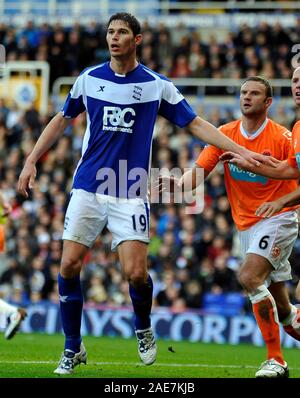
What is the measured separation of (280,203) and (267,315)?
1110 millimetres

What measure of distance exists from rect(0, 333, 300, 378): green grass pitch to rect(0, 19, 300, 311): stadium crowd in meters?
3.55

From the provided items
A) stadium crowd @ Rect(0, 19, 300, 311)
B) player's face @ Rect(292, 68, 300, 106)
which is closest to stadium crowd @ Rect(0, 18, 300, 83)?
stadium crowd @ Rect(0, 19, 300, 311)

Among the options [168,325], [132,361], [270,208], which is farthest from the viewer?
[168,325]

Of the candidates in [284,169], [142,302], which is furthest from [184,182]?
[142,302]

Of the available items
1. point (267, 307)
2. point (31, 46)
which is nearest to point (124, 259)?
point (267, 307)

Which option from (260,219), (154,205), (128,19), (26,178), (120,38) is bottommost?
(154,205)

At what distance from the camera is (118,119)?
10156 mm

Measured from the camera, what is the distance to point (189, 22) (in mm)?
29656

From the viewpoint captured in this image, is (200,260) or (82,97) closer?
(82,97)

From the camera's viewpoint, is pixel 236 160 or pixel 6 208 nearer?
A: pixel 236 160

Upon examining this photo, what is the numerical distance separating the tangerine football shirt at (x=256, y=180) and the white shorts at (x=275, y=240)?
101 mm

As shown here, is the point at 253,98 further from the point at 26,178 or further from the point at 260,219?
the point at 26,178

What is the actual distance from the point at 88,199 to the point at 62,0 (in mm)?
24552
